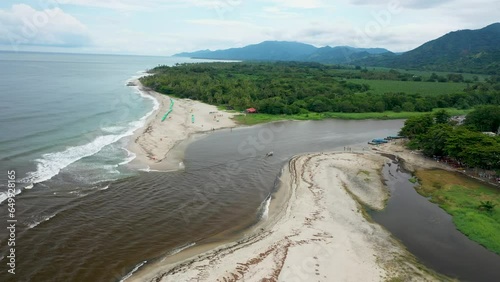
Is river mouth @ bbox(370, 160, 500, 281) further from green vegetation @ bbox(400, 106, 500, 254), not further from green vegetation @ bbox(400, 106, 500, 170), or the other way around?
green vegetation @ bbox(400, 106, 500, 170)

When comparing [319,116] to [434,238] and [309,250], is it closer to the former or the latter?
[434,238]

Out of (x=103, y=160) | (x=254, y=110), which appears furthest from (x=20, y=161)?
(x=254, y=110)

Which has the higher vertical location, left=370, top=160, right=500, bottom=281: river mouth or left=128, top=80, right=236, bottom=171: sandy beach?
left=128, top=80, right=236, bottom=171: sandy beach

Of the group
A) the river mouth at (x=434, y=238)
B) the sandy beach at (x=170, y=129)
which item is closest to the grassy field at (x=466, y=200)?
the river mouth at (x=434, y=238)

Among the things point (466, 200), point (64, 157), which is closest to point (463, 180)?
→ point (466, 200)

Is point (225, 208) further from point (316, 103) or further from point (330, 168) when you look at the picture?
point (316, 103)

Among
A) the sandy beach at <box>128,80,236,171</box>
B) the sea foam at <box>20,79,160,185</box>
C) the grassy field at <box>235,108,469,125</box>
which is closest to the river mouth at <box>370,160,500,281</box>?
the sandy beach at <box>128,80,236,171</box>

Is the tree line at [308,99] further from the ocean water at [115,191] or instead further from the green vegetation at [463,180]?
the green vegetation at [463,180]
